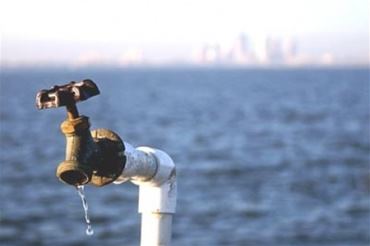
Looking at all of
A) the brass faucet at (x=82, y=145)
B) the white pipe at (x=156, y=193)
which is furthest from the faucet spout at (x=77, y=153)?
the white pipe at (x=156, y=193)

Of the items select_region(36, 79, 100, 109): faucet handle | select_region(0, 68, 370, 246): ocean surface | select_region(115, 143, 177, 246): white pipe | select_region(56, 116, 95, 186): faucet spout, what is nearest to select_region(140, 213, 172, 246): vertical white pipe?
select_region(115, 143, 177, 246): white pipe

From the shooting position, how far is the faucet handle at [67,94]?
94.6 inches

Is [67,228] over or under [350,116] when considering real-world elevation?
under

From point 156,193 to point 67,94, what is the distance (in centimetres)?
74

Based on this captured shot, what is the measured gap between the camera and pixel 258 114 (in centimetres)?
5841

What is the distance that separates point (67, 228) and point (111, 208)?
87.0 inches

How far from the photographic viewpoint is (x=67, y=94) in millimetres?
2412

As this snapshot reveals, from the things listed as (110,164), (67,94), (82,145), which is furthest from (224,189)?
(67,94)

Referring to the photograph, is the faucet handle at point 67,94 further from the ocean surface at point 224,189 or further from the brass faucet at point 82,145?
the ocean surface at point 224,189

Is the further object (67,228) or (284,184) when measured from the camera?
(284,184)

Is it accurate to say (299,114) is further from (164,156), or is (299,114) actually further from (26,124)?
(164,156)

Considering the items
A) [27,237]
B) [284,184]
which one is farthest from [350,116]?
[27,237]

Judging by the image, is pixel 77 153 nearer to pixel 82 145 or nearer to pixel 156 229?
pixel 82 145

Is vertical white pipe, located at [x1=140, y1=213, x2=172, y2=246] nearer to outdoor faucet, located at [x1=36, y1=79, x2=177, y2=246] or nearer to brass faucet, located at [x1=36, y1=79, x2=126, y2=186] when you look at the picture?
outdoor faucet, located at [x1=36, y1=79, x2=177, y2=246]
